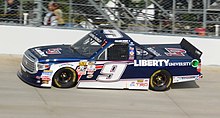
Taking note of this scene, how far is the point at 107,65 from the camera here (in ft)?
39.1

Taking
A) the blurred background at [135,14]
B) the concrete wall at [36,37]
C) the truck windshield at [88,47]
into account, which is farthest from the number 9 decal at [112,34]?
the blurred background at [135,14]

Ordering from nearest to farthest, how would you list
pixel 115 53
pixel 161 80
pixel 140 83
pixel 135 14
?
pixel 115 53, pixel 140 83, pixel 161 80, pixel 135 14

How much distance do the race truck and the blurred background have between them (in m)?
3.31

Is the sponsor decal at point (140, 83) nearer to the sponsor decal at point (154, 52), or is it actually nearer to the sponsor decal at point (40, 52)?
the sponsor decal at point (154, 52)

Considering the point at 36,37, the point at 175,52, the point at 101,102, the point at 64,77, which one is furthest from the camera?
the point at 36,37

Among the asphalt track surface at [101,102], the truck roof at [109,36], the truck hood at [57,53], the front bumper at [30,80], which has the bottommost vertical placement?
the asphalt track surface at [101,102]

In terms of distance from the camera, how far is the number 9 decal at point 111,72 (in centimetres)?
1191

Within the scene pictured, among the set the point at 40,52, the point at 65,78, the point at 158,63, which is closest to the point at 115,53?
the point at 158,63

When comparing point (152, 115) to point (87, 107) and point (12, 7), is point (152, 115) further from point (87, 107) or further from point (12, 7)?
point (12, 7)

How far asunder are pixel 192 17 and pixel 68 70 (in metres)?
6.37

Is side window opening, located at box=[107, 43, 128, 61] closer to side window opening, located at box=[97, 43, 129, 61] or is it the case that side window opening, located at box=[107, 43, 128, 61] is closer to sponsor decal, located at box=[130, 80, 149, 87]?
side window opening, located at box=[97, 43, 129, 61]

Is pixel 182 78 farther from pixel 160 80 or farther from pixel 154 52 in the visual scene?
pixel 154 52

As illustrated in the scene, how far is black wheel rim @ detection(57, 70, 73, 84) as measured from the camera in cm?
1178

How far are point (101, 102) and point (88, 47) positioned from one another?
186 centimetres
